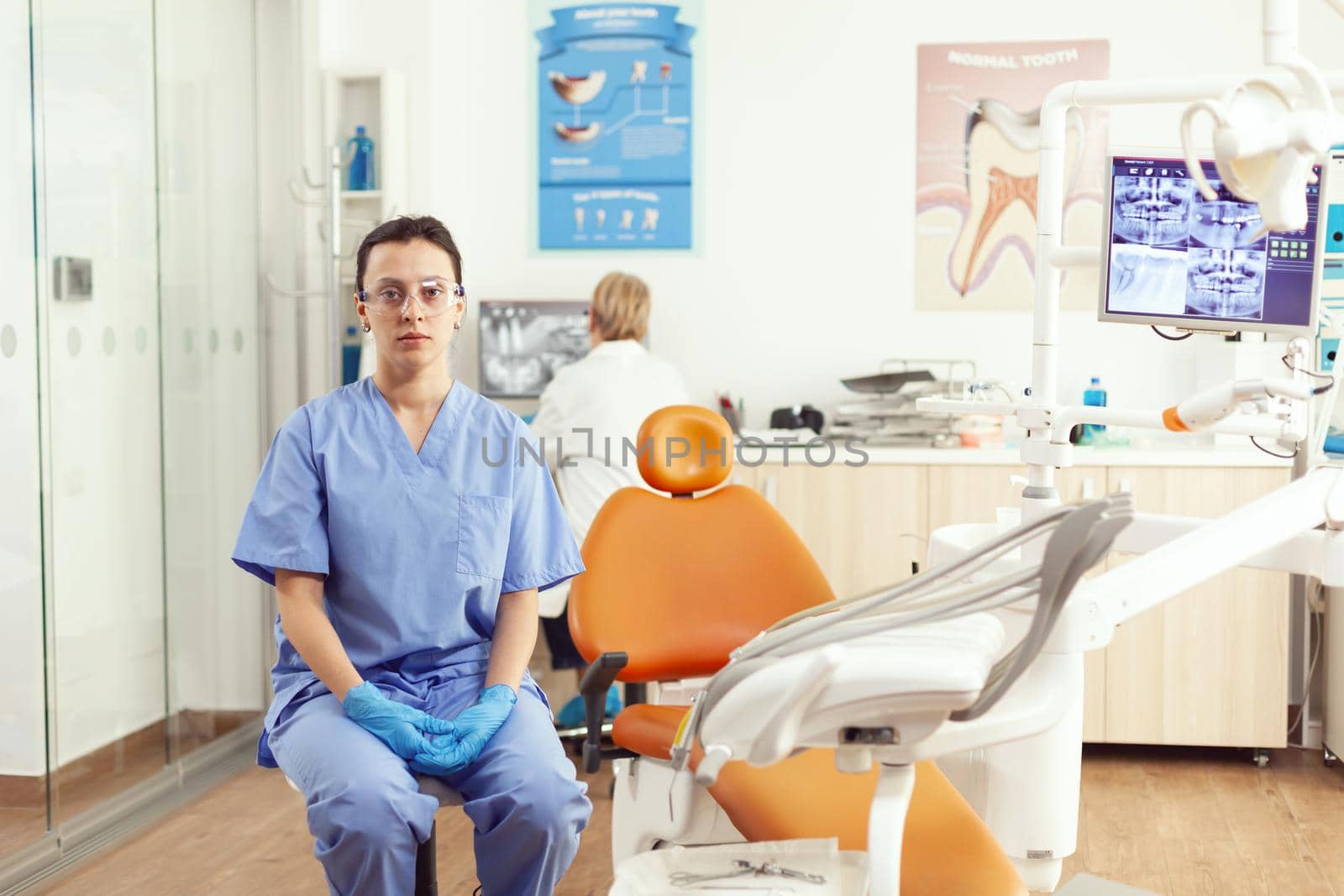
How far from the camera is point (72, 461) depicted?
254 cm

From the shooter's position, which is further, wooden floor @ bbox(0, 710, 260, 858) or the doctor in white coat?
the doctor in white coat

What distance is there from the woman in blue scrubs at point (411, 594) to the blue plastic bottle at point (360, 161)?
173 centimetres

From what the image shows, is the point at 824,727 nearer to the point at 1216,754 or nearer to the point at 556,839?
the point at 556,839

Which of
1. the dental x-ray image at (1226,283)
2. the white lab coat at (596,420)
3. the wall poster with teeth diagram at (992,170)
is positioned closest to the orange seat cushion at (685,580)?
the dental x-ray image at (1226,283)

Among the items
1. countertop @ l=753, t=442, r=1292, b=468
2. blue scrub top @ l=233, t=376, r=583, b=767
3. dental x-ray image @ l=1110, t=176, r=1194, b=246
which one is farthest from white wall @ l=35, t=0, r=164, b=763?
dental x-ray image @ l=1110, t=176, r=1194, b=246

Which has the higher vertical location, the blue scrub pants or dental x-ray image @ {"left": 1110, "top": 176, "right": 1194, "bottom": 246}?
dental x-ray image @ {"left": 1110, "top": 176, "right": 1194, "bottom": 246}

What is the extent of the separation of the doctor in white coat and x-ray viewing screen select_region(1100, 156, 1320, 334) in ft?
4.41

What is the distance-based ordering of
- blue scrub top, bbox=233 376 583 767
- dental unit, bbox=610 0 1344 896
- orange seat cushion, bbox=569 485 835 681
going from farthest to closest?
orange seat cushion, bbox=569 485 835 681
blue scrub top, bbox=233 376 583 767
dental unit, bbox=610 0 1344 896

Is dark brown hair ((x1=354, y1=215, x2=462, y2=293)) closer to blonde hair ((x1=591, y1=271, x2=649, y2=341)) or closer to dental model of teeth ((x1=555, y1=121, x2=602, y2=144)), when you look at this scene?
blonde hair ((x1=591, y1=271, x2=649, y2=341))

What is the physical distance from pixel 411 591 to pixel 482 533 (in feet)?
0.43

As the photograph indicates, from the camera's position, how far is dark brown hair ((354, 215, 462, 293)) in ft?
5.89

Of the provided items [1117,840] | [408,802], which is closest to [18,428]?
[408,802]

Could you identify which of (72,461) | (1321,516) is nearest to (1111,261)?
(1321,516)

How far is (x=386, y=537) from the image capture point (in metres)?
1.74
